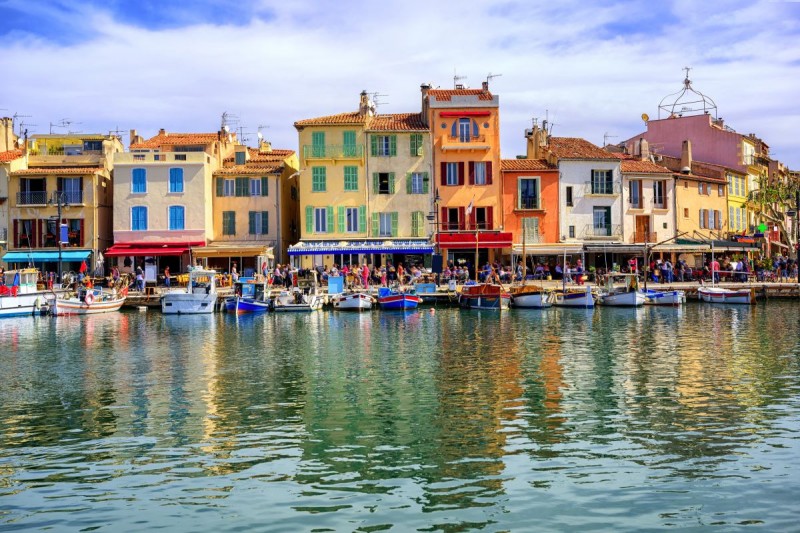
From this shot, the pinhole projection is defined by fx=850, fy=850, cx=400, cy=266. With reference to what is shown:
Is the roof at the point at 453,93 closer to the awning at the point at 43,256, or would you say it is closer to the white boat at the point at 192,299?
the white boat at the point at 192,299

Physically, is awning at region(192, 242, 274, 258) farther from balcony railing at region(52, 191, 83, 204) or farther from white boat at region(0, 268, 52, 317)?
white boat at region(0, 268, 52, 317)

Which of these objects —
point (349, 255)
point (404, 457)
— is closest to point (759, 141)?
point (349, 255)

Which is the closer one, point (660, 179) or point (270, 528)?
point (270, 528)

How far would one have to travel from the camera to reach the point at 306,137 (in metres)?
61.9

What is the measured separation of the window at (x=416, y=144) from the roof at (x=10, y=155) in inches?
1118

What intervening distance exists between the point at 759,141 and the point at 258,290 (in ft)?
172

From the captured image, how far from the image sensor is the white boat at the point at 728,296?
5278 centimetres

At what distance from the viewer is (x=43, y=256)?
59.5 m

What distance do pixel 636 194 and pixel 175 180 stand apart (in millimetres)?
34549

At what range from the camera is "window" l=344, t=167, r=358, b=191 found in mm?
61750

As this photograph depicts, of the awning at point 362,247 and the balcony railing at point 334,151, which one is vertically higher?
the balcony railing at point 334,151

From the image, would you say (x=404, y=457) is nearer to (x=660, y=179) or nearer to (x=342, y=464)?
(x=342, y=464)

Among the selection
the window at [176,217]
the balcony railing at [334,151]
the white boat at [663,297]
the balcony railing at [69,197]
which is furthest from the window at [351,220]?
the white boat at [663,297]

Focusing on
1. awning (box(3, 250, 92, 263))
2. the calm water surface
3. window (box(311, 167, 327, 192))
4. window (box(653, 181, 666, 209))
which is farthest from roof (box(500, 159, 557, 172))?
the calm water surface
